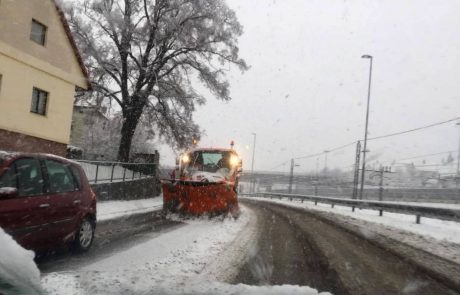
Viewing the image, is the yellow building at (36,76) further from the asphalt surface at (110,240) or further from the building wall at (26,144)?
the asphalt surface at (110,240)

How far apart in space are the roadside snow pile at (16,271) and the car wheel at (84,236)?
363 cm

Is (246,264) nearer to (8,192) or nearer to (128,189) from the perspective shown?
(8,192)

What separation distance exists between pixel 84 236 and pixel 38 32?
54.9ft

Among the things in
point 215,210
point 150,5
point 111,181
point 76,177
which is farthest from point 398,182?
point 76,177

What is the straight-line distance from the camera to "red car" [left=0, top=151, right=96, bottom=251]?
6.33 m

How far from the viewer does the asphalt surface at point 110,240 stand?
7.07 m

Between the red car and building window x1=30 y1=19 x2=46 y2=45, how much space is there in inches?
619

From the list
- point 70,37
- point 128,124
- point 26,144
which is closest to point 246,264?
point 26,144

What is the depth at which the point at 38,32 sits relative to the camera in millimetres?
22453

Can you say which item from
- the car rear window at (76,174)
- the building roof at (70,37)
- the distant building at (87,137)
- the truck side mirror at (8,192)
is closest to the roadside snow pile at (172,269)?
the truck side mirror at (8,192)

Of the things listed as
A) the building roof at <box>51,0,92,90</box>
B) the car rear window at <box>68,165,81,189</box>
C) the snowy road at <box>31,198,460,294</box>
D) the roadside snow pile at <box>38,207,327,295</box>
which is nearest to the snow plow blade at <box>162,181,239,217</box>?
the snowy road at <box>31,198,460,294</box>

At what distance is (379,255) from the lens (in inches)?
341

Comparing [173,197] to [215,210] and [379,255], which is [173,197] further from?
[379,255]

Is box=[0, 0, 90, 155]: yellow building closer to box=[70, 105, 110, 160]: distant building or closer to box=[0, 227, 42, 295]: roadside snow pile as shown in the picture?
box=[70, 105, 110, 160]: distant building
